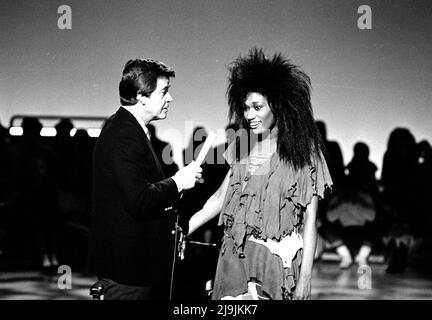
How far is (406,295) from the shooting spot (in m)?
3.81

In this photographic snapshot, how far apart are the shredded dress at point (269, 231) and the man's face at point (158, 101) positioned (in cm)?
39

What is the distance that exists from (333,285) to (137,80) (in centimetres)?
259

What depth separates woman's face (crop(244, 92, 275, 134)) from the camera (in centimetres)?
210

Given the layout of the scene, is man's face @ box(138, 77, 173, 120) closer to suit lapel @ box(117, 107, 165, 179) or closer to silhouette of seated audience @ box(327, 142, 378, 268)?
suit lapel @ box(117, 107, 165, 179)

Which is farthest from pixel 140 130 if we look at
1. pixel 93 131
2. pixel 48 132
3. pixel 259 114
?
pixel 48 132

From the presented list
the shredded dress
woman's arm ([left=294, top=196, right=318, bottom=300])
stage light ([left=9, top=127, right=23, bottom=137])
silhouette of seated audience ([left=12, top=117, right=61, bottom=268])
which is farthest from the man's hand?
silhouette of seated audience ([left=12, top=117, right=61, bottom=268])

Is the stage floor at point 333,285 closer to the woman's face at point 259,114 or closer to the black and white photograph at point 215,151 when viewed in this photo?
the black and white photograph at point 215,151

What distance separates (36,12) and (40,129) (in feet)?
2.49

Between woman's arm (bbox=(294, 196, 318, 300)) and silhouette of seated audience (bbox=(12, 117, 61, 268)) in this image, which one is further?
silhouette of seated audience (bbox=(12, 117, 61, 268))

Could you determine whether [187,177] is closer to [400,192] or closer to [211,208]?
[211,208]

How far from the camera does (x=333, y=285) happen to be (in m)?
4.09

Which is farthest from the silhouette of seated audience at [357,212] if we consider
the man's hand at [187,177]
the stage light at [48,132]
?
the man's hand at [187,177]

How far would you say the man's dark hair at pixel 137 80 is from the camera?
201cm

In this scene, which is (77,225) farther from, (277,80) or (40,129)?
(277,80)
